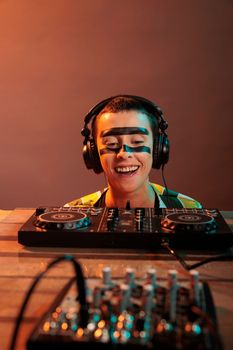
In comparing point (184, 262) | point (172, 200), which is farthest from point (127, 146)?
point (184, 262)

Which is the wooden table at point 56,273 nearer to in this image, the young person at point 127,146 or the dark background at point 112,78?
the young person at point 127,146

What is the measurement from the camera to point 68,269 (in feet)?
3.12

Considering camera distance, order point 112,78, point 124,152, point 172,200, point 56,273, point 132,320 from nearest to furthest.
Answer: point 132,320 < point 56,273 < point 124,152 < point 172,200 < point 112,78

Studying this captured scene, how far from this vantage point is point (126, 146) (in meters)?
1.49

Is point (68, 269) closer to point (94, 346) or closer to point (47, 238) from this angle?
point (47, 238)

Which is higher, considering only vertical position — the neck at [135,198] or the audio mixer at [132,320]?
the audio mixer at [132,320]

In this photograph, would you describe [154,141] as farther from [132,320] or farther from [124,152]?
[132,320]

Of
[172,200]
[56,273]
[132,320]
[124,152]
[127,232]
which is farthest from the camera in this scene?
[172,200]

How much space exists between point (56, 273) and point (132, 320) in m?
0.38

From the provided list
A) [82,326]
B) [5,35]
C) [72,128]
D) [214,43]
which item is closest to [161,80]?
[214,43]

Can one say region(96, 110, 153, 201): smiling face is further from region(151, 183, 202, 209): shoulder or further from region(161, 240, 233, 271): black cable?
region(161, 240, 233, 271): black cable

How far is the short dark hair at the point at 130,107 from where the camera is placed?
4.99 feet

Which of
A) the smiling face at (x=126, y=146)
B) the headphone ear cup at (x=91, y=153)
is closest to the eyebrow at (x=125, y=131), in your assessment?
the smiling face at (x=126, y=146)

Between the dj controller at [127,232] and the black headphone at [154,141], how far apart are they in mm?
416
